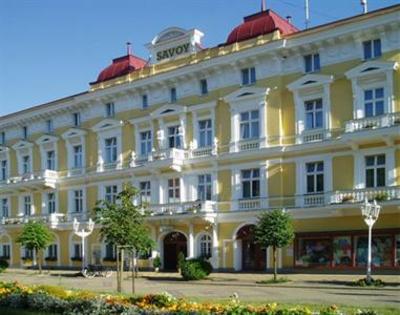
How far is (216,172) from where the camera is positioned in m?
35.5

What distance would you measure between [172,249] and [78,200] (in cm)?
990

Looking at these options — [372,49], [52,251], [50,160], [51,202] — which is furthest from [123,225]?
[50,160]

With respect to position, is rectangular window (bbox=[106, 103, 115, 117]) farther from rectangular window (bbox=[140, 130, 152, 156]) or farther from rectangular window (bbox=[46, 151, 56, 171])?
rectangular window (bbox=[46, 151, 56, 171])

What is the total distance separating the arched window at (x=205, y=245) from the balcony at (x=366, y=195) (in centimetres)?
883

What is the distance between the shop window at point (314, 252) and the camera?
3080 centimetres

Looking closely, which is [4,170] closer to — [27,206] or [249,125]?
[27,206]

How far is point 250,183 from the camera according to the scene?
112 feet

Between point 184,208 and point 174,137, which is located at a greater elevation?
point 174,137

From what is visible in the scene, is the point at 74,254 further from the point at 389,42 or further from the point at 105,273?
the point at 389,42

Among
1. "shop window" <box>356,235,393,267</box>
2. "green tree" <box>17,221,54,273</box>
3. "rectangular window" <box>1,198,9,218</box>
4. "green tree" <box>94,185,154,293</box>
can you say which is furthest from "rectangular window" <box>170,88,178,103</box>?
"rectangular window" <box>1,198,9,218</box>

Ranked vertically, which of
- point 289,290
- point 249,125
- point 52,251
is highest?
point 249,125

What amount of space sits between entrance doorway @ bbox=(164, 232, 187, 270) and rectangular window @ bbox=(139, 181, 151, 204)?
9.50 ft

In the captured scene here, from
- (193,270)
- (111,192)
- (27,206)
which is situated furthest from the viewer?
(27,206)

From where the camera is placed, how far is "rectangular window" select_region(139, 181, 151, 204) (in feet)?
129
